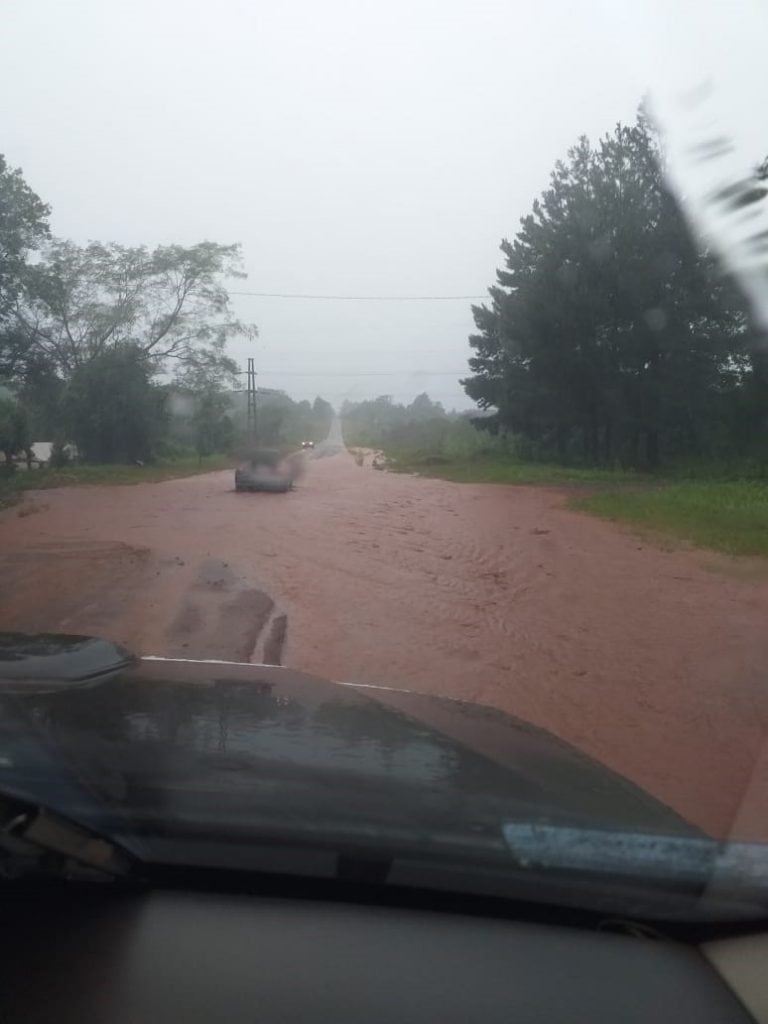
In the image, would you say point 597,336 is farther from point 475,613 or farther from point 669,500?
point 475,613

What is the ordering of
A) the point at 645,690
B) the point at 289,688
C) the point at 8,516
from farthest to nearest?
1. the point at 8,516
2. the point at 645,690
3. the point at 289,688

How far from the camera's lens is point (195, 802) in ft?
9.29

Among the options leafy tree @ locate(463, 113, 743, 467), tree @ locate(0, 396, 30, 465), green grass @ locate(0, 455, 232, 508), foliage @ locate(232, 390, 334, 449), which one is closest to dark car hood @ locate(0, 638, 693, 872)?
leafy tree @ locate(463, 113, 743, 467)

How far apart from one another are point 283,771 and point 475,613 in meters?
8.28

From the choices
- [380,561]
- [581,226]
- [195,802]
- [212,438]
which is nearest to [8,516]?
[380,561]

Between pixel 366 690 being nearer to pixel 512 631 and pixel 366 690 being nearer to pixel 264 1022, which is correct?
pixel 264 1022

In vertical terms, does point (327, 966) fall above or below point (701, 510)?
above

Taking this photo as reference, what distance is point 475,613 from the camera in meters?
11.3

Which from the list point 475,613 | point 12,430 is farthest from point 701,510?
point 12,430

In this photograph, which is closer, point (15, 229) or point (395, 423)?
point (15, 229)

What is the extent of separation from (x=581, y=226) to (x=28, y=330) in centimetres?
1506

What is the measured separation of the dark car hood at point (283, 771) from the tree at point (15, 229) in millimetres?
22841

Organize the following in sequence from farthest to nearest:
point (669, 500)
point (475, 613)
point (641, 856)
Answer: point (669, 500), point (475, 613), point (641, 856)

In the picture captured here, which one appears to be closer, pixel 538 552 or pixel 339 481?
pixel 538 552
